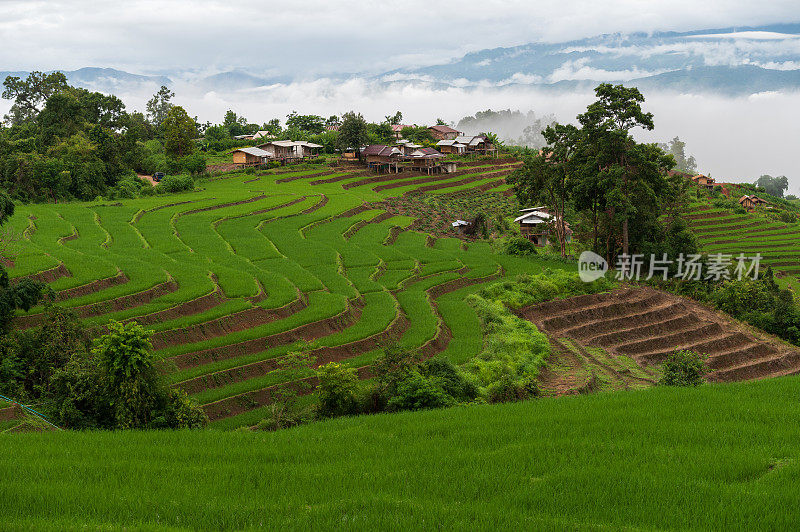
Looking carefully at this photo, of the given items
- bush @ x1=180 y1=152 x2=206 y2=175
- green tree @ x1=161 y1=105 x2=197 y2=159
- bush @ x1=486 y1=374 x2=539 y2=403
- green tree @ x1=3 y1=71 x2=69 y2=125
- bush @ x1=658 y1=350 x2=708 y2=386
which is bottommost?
bush @ x1=658 y1=350 x2=708 y2=386

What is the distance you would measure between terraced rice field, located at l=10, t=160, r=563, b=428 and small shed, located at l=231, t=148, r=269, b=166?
21.6 metres

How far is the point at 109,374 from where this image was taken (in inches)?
539

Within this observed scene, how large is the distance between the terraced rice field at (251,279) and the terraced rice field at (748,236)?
22404 millimetres

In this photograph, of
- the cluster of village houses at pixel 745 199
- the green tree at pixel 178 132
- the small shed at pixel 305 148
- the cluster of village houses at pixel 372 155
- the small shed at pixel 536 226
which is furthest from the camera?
the small shed at pixel 305 148

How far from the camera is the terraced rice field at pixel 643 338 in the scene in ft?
80.7

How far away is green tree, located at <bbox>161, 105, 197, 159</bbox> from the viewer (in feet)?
213

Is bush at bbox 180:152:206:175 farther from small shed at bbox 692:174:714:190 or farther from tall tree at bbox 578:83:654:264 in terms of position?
small shed at bbox 692:174:714:190

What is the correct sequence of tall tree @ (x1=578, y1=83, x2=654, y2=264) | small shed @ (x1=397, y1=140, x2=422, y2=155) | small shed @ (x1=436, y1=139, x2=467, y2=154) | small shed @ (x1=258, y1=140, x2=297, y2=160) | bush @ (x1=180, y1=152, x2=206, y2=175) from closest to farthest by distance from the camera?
tall tree @ (x1=578, y1=83, x2=654, y2=264), bush @ (x1=180, y1=152, x2=206, y2=175), small shed @ (x1=258, y1=140, x2=297, y2=160), small shed @ (x1=397, y1=140, x2=422, y2=155), small shed @ (x1=436, y1=139, x2=467, y2=154)

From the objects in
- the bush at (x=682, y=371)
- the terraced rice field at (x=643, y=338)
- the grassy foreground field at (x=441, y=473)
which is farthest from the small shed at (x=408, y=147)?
the grassy foreground field at (x=441, y=473)

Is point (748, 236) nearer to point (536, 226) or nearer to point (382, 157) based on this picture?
point (536, 226)

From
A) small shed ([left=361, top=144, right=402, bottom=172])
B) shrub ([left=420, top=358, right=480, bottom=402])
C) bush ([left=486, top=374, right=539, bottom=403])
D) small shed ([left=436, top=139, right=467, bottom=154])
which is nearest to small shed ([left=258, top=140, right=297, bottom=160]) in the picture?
small shed ([left=361, top=144, right=402, bottom=172])

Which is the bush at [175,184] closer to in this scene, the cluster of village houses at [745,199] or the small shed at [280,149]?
the small shed at [280,149]

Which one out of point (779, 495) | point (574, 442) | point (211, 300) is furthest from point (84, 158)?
point (779, 495)

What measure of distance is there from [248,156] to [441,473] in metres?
65.6
